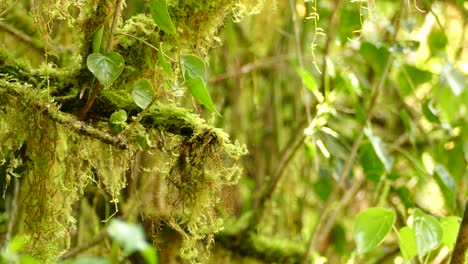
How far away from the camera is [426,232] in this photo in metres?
1.24

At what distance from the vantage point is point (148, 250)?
0.51 meters

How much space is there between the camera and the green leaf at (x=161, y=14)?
3.01 feet

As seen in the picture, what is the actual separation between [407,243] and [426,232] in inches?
3.8

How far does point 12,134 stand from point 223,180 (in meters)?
0.32

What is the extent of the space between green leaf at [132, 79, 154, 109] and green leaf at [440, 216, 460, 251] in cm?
65

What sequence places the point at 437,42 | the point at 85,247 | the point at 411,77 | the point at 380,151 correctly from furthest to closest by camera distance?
the point at 437,42, the point at 411,77, the point at 85,247, the point at 380,151

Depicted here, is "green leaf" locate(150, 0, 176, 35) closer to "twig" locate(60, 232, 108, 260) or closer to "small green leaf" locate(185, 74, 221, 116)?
"small green leaf" locate(185, 74, 221, 116)

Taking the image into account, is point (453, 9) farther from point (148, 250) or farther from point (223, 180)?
point (148, 250)

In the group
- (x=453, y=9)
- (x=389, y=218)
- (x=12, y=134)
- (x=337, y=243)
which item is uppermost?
(x=453, y=9)

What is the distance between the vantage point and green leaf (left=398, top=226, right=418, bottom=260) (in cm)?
132

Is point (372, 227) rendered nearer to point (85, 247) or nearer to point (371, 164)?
point (371, 164)

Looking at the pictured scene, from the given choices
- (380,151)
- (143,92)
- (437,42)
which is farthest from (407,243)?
(437,42)

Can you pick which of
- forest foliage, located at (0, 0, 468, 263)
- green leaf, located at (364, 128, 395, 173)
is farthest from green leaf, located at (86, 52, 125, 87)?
green leaf, located at (364, 128, 395, 173)

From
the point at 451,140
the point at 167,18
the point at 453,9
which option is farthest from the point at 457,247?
the point at 453,9
